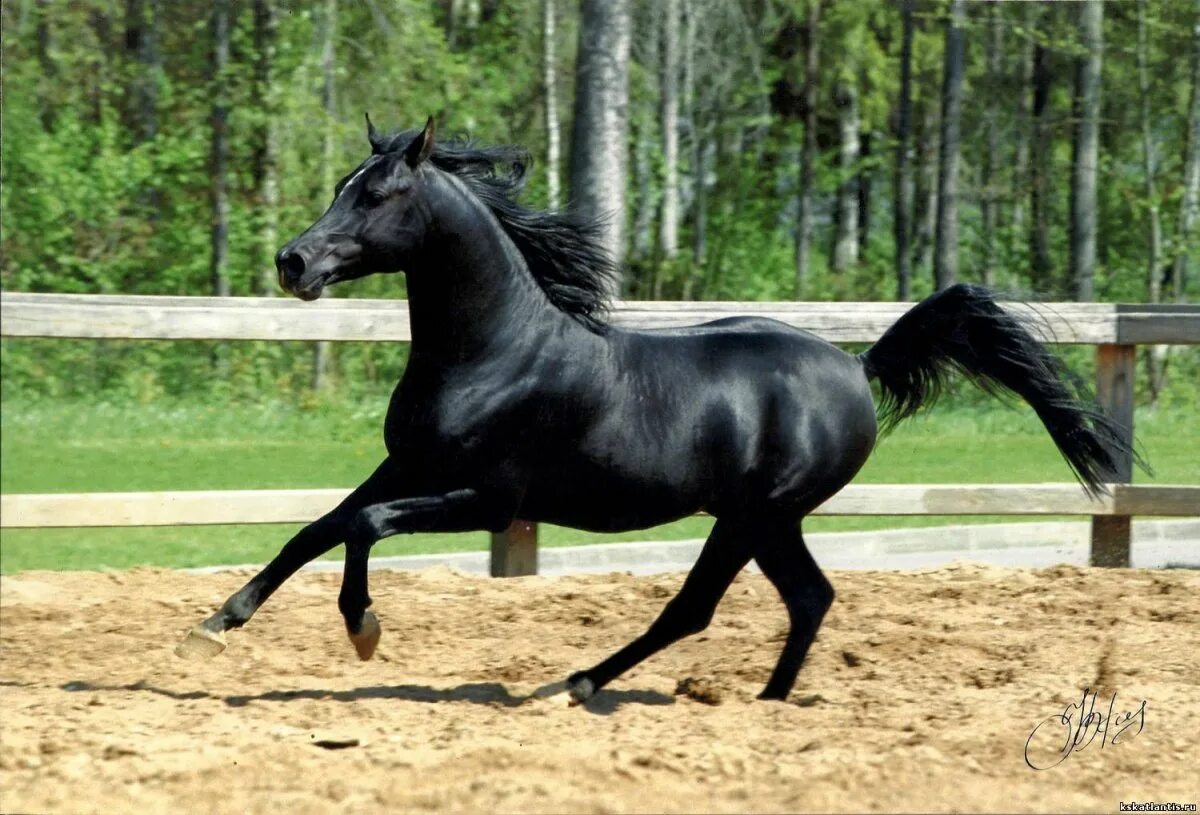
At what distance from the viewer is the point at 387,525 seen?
14.7 ft

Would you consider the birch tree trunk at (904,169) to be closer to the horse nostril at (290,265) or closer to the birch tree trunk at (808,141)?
the birch tree trunk at (808,141)

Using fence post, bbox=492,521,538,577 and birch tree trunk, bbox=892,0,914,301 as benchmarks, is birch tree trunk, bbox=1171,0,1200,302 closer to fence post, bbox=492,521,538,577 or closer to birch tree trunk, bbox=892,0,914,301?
birch tree trunk, bbox=892,0,914,301

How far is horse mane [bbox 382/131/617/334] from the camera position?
15.8 ft

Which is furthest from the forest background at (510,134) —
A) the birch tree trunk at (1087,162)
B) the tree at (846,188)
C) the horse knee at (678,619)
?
the horse knee at (678,619)

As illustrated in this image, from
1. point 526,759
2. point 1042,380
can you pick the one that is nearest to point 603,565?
point 1042,380

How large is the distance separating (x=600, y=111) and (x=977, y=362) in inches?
185

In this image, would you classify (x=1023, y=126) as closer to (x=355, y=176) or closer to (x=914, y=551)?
(x=914, y=551)

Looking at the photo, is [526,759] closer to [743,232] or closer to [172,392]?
[172,392]

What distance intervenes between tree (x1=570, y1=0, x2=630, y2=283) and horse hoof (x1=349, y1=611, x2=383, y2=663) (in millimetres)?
5260

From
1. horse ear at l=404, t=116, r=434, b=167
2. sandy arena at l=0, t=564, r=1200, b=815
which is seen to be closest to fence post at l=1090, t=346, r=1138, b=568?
sandy arena at l=0, t=564, r=1200, b=815

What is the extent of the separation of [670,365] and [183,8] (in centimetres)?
1793

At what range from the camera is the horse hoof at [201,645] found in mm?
4621

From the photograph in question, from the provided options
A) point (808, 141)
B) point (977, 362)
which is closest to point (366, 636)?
point (977, 362)

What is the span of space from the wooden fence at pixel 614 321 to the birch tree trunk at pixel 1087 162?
31.1ft
